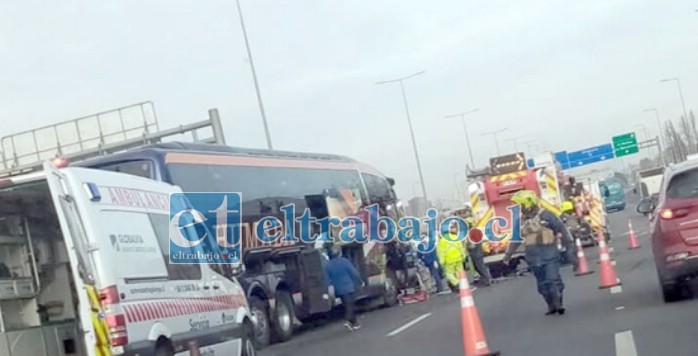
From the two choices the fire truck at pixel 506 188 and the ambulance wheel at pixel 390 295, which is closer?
the ambulance wheel at pixel 390 295

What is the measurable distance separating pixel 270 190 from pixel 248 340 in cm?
824

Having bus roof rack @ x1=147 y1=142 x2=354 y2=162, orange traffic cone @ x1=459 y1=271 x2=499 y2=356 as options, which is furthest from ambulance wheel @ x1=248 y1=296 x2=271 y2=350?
orange traffic cone @ x1=459 y1=271 x2=499 y2=356

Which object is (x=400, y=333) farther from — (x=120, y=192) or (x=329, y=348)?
(x=120, y=192)

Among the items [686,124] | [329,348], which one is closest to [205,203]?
[329,348]

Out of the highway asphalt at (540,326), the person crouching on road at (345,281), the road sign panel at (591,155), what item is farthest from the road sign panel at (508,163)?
the road sign panel at (591,155)

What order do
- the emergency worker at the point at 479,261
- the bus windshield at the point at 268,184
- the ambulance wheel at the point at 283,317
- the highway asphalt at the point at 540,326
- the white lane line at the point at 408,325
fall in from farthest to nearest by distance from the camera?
the emergency worker at the point at 479,261 → the ambulance wheel at the point at 283,317 → the bus windshield at the point at 268,184 → the white lane line at the point at 408,325 → the highway asphalt at the point at 540,326

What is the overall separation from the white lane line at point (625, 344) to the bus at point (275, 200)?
592 cm

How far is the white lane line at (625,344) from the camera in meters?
10.2

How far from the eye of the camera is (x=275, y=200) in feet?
68.2

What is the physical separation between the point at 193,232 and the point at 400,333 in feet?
19.4

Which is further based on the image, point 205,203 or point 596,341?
point 205,203

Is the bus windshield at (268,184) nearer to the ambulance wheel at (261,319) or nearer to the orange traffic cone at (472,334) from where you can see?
the ambulance wheel at (261,319)

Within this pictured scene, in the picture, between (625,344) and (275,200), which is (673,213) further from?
(275,200)

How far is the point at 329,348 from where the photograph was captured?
646 inches
